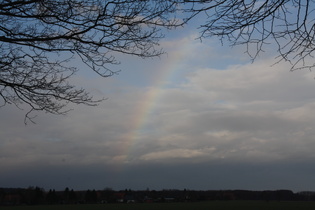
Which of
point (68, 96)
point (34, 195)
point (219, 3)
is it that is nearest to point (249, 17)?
point (219, 3)

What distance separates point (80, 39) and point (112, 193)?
15127cm

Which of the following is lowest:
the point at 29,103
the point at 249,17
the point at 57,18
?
the point at 29,103

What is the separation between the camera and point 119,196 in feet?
485

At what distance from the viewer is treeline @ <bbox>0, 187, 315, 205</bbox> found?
119 m

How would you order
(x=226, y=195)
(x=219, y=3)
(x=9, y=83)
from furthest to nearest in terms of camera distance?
(x=226, y=195) → (x=9, y=83) → (x=219, y=3)

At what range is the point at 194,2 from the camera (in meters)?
4.71

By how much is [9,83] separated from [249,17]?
139 inches

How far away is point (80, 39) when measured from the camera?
5.93 m

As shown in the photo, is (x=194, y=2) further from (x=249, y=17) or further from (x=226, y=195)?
(x=226, y=195)

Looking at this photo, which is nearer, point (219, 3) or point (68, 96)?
point (219, 3)

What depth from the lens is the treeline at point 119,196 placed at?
119 meters

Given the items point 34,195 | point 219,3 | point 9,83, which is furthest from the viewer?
point 34,195

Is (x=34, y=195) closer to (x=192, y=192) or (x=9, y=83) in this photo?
(x=192, y=192)

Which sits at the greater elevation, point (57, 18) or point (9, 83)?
point (57, 18)
